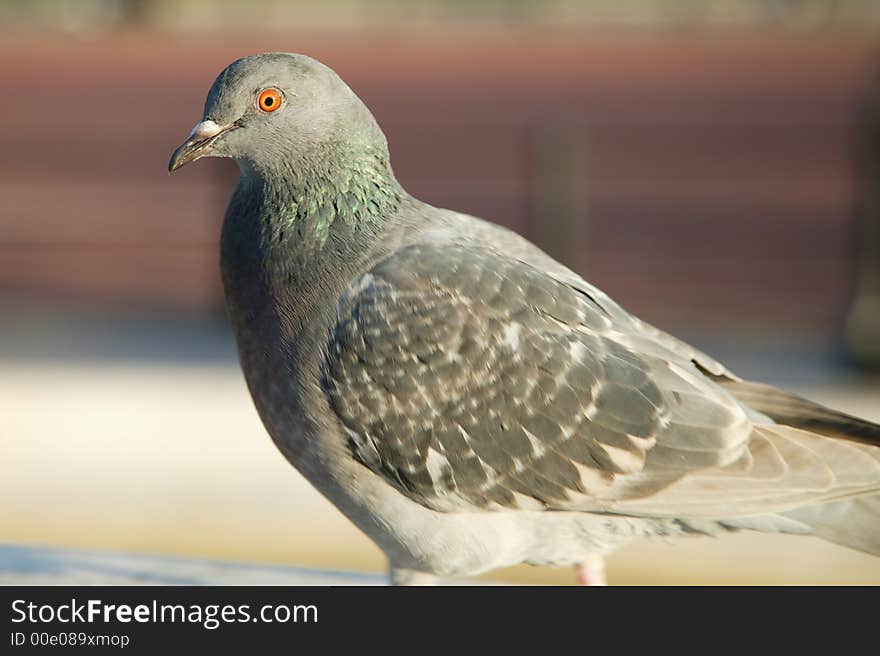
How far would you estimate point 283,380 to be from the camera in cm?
328

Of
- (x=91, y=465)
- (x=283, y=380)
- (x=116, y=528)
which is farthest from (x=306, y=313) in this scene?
(x=91, y=465)

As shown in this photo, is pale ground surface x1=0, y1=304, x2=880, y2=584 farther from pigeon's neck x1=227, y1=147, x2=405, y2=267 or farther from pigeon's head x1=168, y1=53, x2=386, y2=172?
pigeon's head x1=168, y1=53, x2=386, y2=172

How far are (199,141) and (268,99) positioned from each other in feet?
0.64

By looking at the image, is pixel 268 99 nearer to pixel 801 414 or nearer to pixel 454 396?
pixel 454 396

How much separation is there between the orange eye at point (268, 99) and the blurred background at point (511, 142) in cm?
742

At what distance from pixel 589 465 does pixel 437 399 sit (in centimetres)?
39

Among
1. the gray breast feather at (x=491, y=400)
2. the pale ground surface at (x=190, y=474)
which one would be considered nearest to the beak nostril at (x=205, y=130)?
the gray breast feather at (x=491, y=400)

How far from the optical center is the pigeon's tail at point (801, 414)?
341 cm

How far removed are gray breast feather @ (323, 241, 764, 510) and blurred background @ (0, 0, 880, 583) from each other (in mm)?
7475

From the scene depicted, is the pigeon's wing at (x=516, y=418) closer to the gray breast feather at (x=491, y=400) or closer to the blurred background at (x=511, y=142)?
the gray breast feather at (x=491, y=400)

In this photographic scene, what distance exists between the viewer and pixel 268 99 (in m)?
3.35

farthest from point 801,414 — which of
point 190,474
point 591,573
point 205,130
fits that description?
point 190,474

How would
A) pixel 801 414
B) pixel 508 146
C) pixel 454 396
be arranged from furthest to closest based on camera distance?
pixel 508 146 < pixel 801 414 < pixel 454 396
